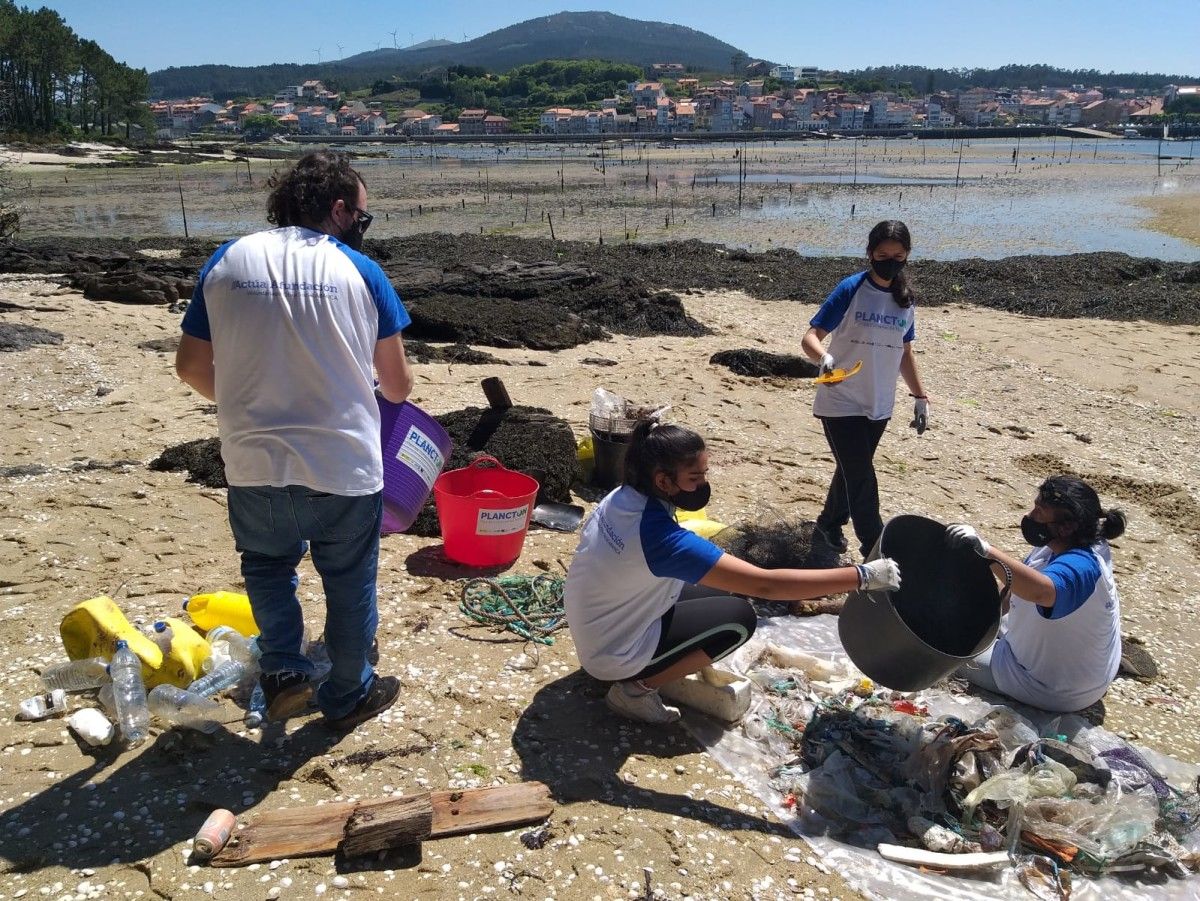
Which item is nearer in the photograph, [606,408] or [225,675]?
[225,675]

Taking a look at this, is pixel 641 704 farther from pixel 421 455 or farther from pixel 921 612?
pixel 421 455

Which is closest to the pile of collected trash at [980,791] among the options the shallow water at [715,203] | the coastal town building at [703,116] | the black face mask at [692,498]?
the black face mask at [692,498]

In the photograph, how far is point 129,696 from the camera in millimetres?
3066

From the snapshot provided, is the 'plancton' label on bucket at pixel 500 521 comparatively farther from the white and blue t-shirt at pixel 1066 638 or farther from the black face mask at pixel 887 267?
the white and blue t-shirt at pixel 1066 638

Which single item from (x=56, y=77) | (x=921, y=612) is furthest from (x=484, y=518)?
(x=56, y=77)

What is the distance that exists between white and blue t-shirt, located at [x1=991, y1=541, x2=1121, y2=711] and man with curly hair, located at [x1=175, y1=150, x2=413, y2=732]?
8.33ft

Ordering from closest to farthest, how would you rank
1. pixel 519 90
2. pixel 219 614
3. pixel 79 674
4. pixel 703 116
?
pixel 79 674 < pixel 219 614 < pixel 703 116 < pixel 519 90

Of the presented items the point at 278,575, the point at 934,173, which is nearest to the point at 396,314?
the point at 278,575

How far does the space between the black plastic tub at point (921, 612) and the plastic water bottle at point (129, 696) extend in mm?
2566

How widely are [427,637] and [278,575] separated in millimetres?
998

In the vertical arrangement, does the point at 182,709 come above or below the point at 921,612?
below

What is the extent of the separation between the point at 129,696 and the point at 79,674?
34 cm

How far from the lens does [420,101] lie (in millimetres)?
180750

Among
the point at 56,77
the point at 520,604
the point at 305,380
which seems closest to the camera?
the point at 305,380
